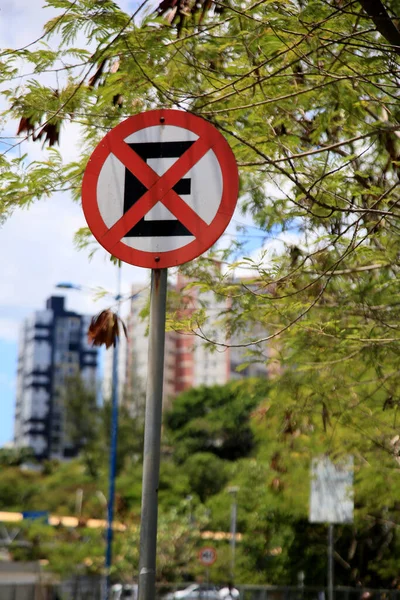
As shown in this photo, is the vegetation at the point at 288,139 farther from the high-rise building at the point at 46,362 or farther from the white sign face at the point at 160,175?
the high-rise building at the point at 46,362

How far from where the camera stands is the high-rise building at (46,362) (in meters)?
125

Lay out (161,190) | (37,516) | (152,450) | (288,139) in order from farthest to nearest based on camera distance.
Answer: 1. (37,516)
2. (288,139)
3. (161,190)
4. (152,450)

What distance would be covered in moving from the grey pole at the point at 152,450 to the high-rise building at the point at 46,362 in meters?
121

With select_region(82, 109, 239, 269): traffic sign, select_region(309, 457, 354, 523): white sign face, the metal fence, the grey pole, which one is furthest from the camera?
the metal fence

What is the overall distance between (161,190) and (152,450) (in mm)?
986

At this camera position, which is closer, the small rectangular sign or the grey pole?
the grey pole

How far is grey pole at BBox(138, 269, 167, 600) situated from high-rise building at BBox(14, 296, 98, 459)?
398ft

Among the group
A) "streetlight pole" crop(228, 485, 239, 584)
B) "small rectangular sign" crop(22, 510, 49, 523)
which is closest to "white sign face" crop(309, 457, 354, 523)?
"streetlight pole" crop(228, 485, 239, 584)

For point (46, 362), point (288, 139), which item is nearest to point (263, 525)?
point (288, 139)

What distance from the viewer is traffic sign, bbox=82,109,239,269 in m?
3.61

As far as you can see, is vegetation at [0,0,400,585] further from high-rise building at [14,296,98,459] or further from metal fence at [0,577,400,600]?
high-rise building at [14,296,98,459]

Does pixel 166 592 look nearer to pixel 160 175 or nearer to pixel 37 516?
pixel 37 516

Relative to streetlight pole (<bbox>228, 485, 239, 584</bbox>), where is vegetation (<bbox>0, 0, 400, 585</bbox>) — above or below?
above

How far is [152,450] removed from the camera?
3.32 meters
